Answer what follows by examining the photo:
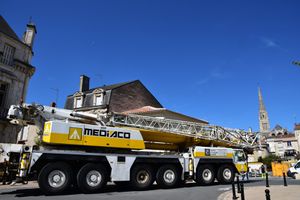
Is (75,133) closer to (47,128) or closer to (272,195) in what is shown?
(47,128)

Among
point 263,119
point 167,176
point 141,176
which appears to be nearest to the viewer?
point 141,176

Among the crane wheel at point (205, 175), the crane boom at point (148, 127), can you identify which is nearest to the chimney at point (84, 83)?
the crane boom at point (148, 127)

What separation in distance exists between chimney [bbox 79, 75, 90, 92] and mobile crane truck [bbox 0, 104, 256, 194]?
24.6m

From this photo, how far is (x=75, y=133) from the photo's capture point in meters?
11.2

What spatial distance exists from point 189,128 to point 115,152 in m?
5.41

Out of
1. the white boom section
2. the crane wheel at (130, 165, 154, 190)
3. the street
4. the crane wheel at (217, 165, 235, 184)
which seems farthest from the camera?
the crane wheel at (217, 165, 235, 184)

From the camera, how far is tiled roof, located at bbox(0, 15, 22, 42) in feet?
72.8

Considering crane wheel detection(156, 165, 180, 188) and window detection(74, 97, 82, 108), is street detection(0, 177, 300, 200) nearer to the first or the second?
A: crane wheel detection(156, 165, 180, 188)

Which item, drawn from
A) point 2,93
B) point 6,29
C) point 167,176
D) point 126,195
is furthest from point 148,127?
point 6,29

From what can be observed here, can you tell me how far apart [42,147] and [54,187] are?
1.83m

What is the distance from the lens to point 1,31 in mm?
21172

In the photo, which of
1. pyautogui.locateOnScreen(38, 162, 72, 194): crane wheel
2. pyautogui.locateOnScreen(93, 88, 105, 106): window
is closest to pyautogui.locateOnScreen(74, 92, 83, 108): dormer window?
pyautogui.locateOnScreen(93, 88, 105, 106): window

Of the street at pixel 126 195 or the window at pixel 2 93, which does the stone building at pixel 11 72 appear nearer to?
the window at pixel 2 93

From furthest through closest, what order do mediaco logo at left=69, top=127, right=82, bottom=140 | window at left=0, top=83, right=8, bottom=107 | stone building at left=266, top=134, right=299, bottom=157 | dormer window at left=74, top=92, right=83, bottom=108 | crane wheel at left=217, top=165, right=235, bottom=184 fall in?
1. stone building at left=266, top=134, right=299, bottom=157
2. dormer window at left=74, top=92, right=83, bottom=108
3. window at left=0, top=83, right=8, bottom=107
4. crane wheel at left=217, top=165, right=235, bottom=184
5. mediaco logo at left=69, top=127, right=82, bottom=140
